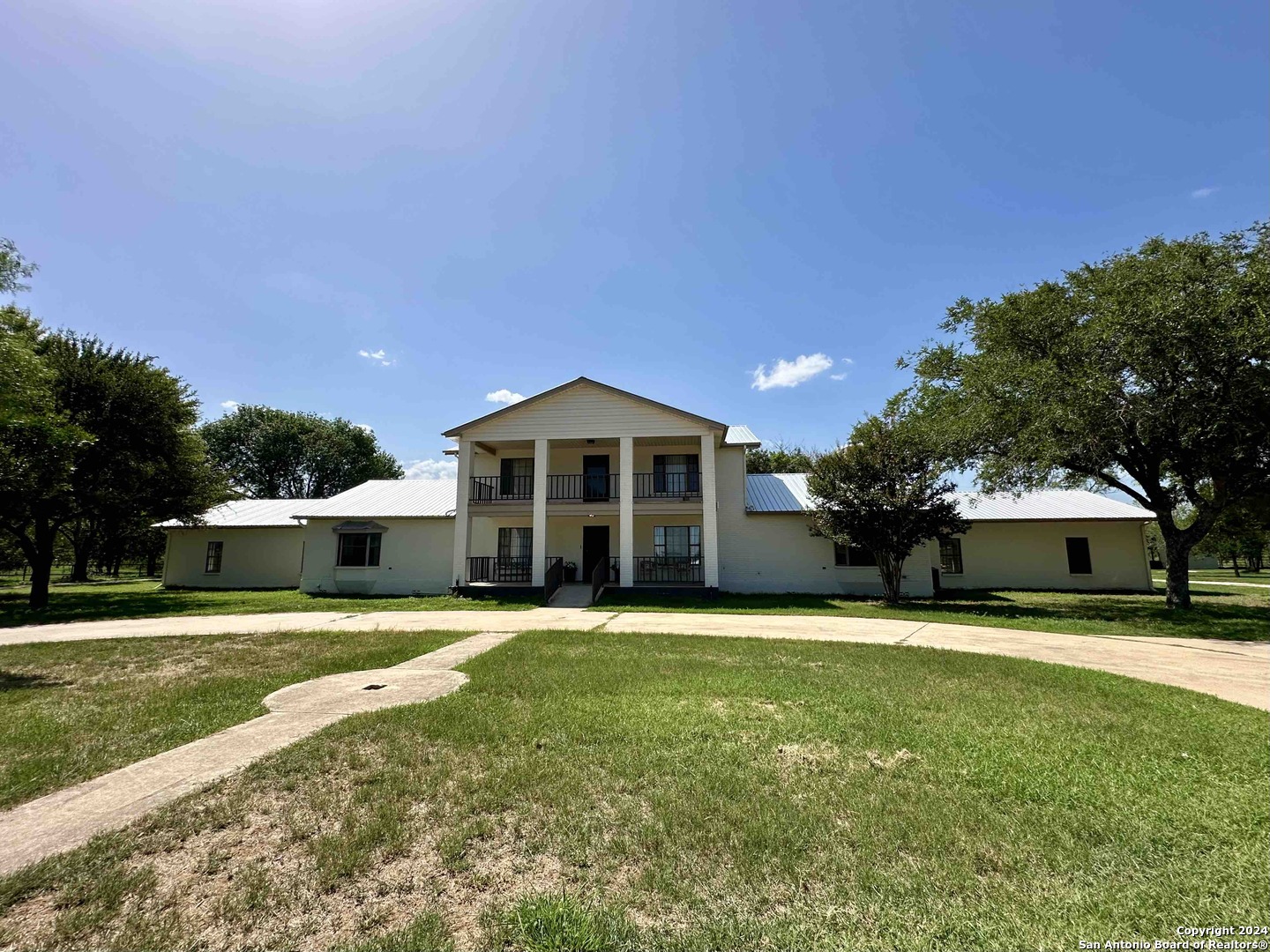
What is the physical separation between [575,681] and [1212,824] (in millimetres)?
5353

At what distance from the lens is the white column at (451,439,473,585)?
19391 mm

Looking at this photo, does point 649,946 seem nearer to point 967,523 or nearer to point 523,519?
point 967,523

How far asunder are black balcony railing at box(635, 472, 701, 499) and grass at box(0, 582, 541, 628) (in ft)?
19.0

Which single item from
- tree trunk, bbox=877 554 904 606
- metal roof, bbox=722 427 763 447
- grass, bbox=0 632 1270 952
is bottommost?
grass, bbox=0 632 1270 952

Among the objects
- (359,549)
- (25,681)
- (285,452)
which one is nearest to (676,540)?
(359,549)

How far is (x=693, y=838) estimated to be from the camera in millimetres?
3039

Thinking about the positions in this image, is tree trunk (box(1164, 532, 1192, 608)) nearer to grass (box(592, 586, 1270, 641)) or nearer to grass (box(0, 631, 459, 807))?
grass (box(592, 586, 1270, 641))

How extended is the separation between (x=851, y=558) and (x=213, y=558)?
27.8 m

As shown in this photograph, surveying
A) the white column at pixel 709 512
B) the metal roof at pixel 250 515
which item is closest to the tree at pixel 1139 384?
the white column at pixel 709 512

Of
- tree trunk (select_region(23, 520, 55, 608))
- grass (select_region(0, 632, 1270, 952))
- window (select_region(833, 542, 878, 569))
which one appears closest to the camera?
grass (select_region(0, 632, 1270, 952))

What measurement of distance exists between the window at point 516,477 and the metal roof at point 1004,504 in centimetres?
858

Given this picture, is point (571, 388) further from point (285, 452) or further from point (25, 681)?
point (285, 452)

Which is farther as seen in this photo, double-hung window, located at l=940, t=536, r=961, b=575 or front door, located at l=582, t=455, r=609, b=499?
double-hung window, located at l=940, t=536, r=961, b=575

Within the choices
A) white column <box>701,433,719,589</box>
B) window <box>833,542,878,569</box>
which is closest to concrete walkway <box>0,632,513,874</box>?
white column <box>701,433,719,589</box>
